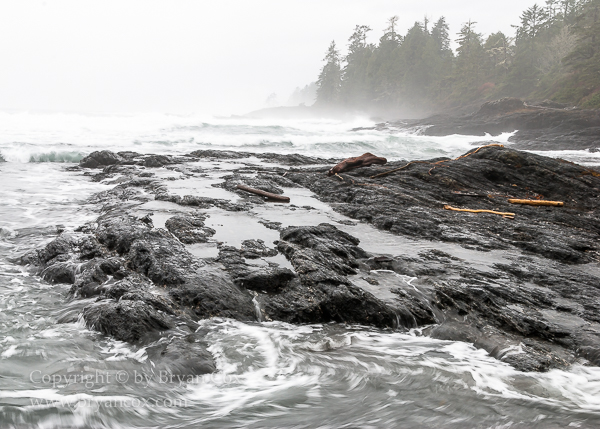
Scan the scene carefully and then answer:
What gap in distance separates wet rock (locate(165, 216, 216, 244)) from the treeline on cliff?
108 feet

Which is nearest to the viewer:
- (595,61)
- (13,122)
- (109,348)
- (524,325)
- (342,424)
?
(342,424)

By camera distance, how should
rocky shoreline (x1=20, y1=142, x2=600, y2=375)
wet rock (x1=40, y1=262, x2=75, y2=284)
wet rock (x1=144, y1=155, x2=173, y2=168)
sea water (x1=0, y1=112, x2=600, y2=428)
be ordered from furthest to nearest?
wet rock (x1=144, y1=155, x2=173, y2=168) < wet rock (x1=40, y1=262, x2=75, y2=284) < rocky shoreline (x1=20, y1=142, x2=600, y2=375) < sea water (x1=0, y1=112, x2=600, y2=428)

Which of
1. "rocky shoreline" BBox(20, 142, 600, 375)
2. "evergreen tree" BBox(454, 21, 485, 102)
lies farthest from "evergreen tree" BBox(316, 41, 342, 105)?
"rocky shoreline" BBox(20, 142, 600, 375)

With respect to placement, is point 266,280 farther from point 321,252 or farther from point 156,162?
point 156,162

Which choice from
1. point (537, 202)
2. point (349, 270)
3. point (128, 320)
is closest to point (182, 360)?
point (128, 320)

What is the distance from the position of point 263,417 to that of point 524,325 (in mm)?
2744

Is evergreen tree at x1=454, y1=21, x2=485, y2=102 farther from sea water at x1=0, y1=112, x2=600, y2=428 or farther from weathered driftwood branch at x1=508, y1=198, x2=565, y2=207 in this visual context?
sea water at x1=0, y1=112, x2=600, y2=428

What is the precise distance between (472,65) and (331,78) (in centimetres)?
3324

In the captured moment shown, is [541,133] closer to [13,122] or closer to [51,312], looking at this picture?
[51,312]

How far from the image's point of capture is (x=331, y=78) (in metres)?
80.2

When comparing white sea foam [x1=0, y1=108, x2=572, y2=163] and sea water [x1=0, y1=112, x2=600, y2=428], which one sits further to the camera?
white sea foam [x1=0, y1=108, x2=572, y2=163]

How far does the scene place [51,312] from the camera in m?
3.96

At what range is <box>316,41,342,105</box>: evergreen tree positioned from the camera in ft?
262

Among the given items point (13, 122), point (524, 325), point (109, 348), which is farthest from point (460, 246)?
point (13, 122)
